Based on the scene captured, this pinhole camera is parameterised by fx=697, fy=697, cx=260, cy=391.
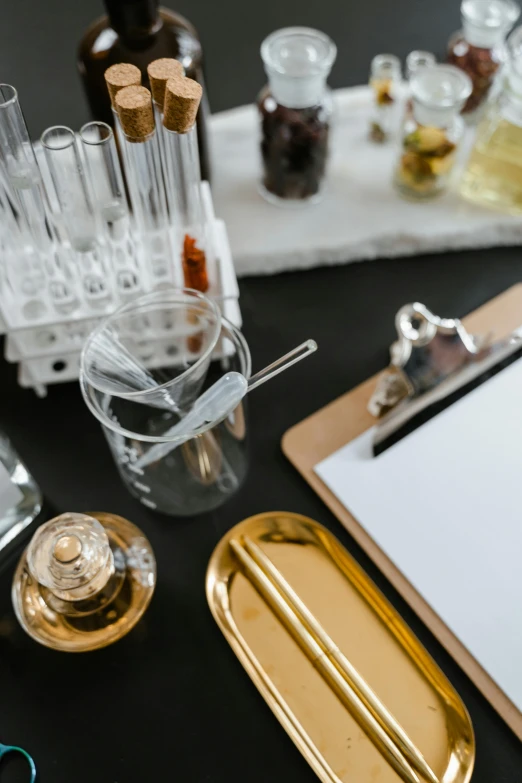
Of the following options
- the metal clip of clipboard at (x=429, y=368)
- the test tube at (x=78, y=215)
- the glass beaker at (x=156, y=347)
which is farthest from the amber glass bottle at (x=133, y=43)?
the metal clip of clipboard at (x=429, y=368)

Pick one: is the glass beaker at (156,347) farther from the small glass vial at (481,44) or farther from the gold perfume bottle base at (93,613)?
the small glass vial at (481,44)

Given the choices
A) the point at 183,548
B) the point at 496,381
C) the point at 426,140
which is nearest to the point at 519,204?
the point at 426,140

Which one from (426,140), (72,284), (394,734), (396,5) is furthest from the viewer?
(396,5)

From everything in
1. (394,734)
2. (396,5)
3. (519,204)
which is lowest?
(394,734)

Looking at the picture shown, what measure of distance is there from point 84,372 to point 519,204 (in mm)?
517

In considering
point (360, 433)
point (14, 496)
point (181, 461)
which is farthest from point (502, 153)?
point (14, 496)

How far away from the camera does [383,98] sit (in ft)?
2.58

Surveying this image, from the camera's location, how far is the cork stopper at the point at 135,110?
0.45 metres

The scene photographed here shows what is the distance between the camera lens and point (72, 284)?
58 cm

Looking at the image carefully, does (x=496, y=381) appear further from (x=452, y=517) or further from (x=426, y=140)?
(x=426, y=140)

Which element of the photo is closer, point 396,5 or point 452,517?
point 452,517

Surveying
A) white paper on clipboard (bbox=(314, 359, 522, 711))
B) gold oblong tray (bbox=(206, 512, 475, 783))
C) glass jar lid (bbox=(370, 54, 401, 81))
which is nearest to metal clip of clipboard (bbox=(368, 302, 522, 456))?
white paper on clipboard (bbox=(314, 359, 522, 711))

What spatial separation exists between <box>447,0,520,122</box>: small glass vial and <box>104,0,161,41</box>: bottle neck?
0.36 metres

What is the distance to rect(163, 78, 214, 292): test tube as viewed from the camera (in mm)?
452
